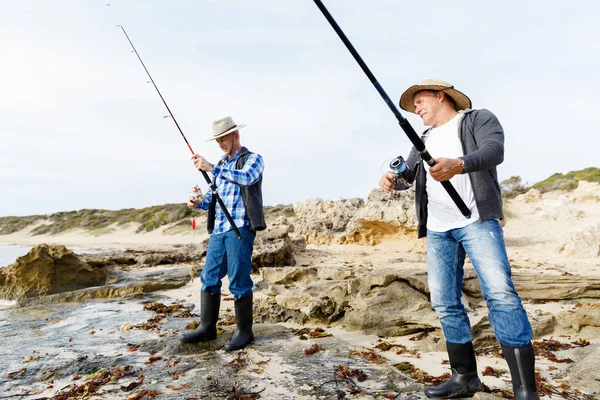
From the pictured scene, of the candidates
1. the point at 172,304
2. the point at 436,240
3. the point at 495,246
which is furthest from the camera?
the point at 172,304

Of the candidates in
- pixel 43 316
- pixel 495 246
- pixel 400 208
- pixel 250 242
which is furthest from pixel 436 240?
pixel 400 208

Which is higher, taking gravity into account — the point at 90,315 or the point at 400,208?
the point at 400,208

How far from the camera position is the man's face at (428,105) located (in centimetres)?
313

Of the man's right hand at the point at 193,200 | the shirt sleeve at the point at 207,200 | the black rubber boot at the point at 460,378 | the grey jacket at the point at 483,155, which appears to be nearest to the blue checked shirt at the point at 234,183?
the shirt sleeve at the point at 207,200

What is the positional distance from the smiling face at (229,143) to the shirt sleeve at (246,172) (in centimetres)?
29

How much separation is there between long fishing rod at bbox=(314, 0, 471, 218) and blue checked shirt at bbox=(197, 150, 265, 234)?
1.65 metres

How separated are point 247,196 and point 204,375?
169 centimetres

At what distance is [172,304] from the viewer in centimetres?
698

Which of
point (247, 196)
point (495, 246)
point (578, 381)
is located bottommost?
point (578, 381)

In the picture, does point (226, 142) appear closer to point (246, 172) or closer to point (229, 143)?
point (229, 143)

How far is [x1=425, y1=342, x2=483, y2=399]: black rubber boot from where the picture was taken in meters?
2.88

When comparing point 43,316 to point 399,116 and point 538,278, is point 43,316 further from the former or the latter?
point 538,278

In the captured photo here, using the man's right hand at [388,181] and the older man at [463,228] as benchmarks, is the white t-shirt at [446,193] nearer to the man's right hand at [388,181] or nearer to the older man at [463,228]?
the older man at [463,228]

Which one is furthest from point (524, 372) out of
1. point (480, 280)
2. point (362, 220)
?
point (362, 220)
